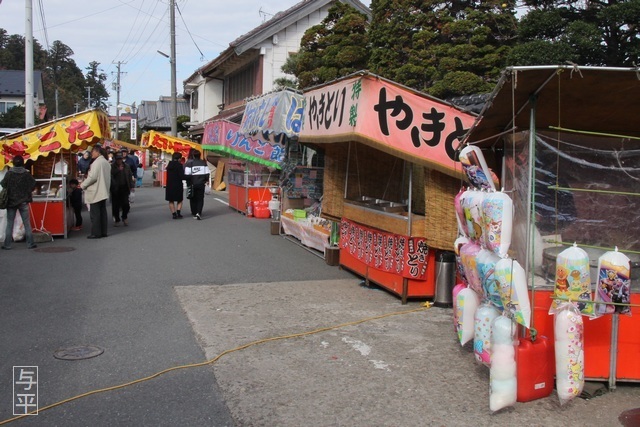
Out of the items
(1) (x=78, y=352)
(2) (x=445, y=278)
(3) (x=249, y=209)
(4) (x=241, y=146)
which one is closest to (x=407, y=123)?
(2) (x=445, y=278)

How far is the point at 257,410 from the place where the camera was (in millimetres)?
4453

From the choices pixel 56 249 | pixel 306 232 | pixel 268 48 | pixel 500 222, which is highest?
pixel 268 48

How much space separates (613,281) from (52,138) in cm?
1080

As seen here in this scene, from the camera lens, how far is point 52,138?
468 inches

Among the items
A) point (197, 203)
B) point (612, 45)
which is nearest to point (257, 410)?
point (612, 45)

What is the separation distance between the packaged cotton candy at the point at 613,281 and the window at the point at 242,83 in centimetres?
2336

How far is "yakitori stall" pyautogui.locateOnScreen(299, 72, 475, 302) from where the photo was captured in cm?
699

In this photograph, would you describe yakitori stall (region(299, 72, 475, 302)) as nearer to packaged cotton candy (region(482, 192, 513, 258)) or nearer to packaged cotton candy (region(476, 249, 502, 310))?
packaged cotton candy (region(476, 249, 502, 310))

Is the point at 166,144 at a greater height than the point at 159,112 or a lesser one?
lesser

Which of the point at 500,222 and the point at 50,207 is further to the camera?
the point at 50,207

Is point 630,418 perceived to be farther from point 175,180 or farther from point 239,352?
point 175,180

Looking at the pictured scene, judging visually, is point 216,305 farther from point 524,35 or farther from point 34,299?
point 524,35

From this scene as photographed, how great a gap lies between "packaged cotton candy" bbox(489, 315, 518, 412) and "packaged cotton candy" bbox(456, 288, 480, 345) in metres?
0.74

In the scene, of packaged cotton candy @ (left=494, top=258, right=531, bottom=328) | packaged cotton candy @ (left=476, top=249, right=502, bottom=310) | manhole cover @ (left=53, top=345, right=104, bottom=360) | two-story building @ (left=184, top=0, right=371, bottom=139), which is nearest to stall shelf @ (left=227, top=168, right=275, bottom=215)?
two-story building @ (left=184, top=0, right=371, bottom=139)
